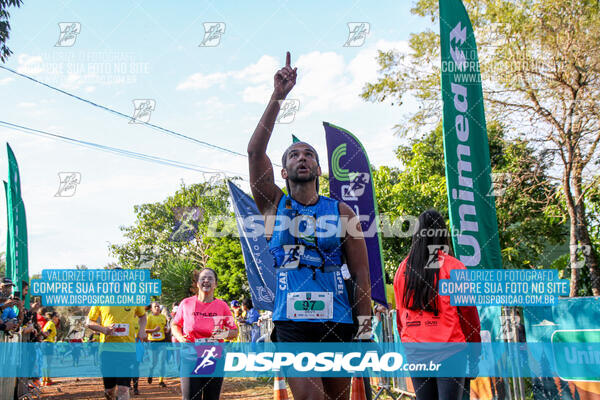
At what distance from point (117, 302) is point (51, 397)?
5.80 meters

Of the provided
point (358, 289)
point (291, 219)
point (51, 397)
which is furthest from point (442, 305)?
point (51, 397)

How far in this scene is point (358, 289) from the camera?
9.84ft

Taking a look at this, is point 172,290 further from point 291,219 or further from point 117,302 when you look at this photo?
point 291,219

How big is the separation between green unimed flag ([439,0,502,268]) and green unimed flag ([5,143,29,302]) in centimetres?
1049

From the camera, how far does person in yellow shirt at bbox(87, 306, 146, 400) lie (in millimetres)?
6695

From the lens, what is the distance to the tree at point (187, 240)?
36847mm

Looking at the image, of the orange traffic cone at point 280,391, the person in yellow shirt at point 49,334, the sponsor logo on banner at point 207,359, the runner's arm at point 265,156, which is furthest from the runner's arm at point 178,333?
the person in yellow shirt at point 49,334

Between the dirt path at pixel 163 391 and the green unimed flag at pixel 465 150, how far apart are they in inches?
201

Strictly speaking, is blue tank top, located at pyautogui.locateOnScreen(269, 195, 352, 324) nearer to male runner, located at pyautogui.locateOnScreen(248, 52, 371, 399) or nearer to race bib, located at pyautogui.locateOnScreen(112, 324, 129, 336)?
male runner, located at pyautogui.locateOnScreen(248, 52, 371, 399)

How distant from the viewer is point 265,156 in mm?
2904

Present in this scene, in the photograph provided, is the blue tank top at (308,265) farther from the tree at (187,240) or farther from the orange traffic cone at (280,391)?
the tree at (187,240)

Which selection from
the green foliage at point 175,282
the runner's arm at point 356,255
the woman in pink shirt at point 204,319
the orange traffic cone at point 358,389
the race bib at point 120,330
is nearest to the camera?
the runner's arm at point 356,255

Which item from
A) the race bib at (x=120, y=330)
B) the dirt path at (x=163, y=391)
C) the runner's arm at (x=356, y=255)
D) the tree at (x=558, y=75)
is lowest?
the dirt path at (x=163, y=391)

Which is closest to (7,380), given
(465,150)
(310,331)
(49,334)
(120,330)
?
(120,330)
